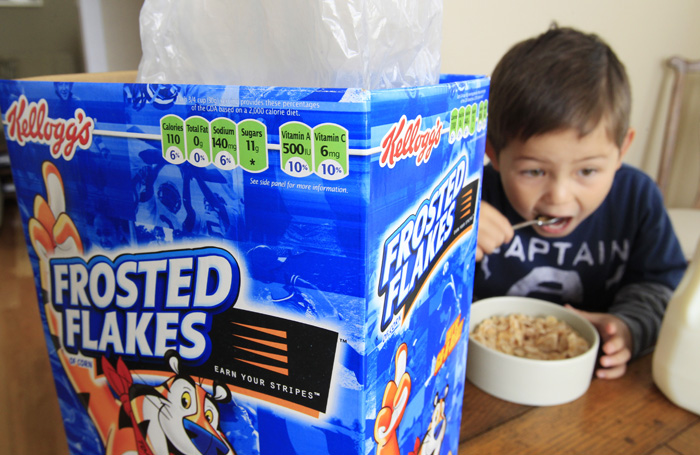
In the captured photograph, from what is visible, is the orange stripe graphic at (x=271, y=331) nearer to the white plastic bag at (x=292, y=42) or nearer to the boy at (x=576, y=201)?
the white plastic bag at (x=292, y=42)

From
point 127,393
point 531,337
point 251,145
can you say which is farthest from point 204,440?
point 531,337

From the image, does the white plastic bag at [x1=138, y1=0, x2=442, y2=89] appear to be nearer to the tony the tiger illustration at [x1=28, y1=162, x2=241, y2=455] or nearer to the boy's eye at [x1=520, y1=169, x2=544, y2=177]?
the tony the tiger illustration at [x1=28, y1=162, x2=241, y2=455]

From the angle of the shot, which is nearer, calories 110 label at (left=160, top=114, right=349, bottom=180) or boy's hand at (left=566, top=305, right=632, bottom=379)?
calories 110 label at (left=160, top=114, right=349, bottom=180)

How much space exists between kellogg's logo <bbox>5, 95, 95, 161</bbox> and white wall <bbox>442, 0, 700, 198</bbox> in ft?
3.56

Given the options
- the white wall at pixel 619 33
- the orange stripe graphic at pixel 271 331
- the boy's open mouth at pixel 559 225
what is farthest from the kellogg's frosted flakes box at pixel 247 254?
the white wall at pixel 619 33

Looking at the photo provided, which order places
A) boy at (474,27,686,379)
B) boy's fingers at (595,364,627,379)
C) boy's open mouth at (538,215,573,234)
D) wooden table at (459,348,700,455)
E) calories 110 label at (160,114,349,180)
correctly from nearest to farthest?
calories 110 label at (160,114,349,180) < wooden table at (459,348,700,455) < boy's fingers at (595,364,627,379) < boy at (474,27,686,379) < boy's open mouth at (538,215,573,234)

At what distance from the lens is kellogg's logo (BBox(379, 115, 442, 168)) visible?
256 millimetres

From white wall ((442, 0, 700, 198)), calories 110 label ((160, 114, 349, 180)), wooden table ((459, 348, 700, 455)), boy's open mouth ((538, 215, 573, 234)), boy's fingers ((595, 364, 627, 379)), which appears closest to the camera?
calories 110 label ((160, 114, 349, 180))

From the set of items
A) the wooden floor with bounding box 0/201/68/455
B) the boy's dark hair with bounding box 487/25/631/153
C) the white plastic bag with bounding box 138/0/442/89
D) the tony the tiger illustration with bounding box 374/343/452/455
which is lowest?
the wooden floor with bounding box 0/201/68/455

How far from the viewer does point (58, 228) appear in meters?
0.37

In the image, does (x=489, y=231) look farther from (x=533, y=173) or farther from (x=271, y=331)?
(x=271, y=331)

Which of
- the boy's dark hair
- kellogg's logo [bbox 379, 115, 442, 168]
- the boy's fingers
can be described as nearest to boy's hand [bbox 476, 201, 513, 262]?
the boy's dark hair

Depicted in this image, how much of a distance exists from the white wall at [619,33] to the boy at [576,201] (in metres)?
0.44

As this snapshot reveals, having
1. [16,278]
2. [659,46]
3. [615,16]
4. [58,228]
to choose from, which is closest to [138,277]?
[58,228]
